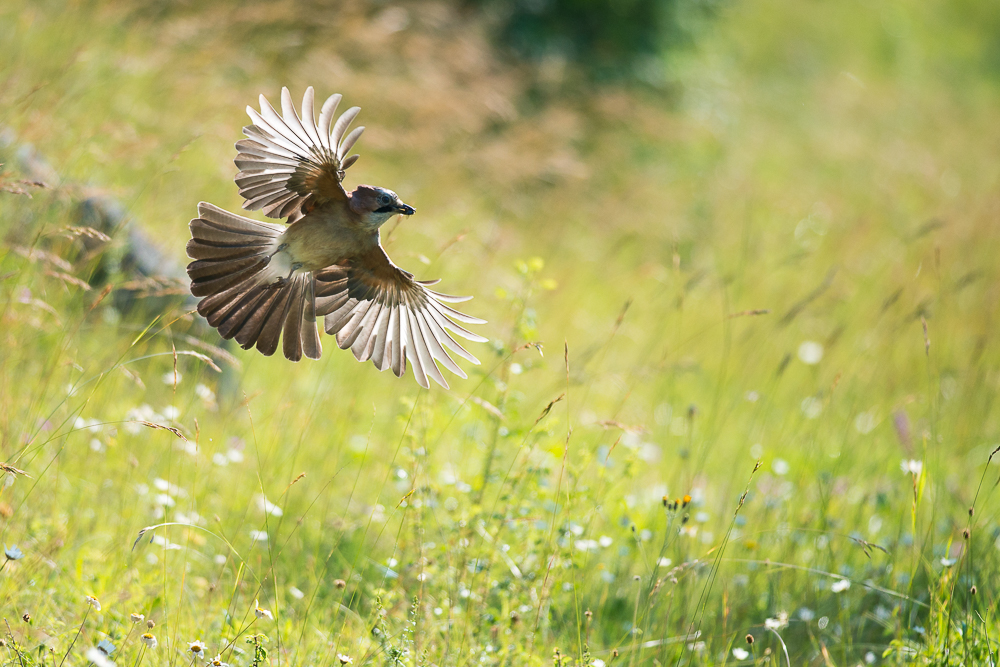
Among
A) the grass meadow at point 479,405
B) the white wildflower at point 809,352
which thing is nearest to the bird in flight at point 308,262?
the grass meadow at point 479,405

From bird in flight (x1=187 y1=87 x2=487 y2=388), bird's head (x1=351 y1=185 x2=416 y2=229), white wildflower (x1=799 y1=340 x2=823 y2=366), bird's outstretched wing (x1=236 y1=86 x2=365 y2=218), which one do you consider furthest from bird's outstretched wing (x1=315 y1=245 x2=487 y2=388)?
white wildflower (x1=799 y1=340 x2=823 y2=366)

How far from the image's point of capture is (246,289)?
268 centimetres

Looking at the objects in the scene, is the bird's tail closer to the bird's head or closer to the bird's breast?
the bird's breast

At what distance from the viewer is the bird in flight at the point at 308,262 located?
2.55 metres

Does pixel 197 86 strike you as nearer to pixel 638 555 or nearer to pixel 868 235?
pixel 638 555

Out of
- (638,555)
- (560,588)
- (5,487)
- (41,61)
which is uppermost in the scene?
(41,61)

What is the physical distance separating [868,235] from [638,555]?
578 cm

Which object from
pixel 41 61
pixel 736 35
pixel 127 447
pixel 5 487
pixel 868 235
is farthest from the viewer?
pixel 736 35

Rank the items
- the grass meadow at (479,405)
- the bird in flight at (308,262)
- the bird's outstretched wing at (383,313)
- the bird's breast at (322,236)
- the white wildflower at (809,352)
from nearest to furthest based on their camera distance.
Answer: the grass meadow at (479,405), the bird in flight at (308,262), the bird's breast at (322,236), the bird's outstretched wing at (383,313), the white wildflower at (809,352)

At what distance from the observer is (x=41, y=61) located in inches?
190

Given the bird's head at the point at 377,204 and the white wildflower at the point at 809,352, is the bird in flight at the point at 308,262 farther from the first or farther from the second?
the white wildflower at the point at 809,352

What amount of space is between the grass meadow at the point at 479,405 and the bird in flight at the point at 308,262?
19cm

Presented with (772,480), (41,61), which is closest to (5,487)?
(772,480)

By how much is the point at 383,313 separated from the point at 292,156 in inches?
25.3
